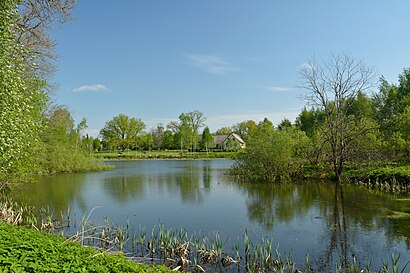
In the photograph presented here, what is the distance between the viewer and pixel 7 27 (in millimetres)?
9086

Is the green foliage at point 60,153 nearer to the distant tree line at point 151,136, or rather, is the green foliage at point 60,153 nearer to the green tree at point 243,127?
the distant tree line at point 151,136

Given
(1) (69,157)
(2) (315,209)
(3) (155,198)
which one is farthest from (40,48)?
(1) (69,157)

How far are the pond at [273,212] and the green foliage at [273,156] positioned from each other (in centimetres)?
247

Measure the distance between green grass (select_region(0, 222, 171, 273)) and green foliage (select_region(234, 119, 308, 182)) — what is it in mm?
21117

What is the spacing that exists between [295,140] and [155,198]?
13.5 m

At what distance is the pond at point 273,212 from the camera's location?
980 cm

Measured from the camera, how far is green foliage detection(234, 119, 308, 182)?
25.8 metres

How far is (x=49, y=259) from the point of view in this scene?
4.82 meters

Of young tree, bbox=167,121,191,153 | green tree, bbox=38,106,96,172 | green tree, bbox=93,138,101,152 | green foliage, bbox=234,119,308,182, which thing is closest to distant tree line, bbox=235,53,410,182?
green foliage, bbox=234,119,308,182

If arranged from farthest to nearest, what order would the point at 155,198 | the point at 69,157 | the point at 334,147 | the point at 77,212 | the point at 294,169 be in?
the point at 69,157 < the point at 294,169 < the point at 334,147 < the point at 155,198 < the point at 77,212

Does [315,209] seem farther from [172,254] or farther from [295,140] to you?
[295,140]

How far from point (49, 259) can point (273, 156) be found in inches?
884

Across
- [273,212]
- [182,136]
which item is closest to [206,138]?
[182,136]

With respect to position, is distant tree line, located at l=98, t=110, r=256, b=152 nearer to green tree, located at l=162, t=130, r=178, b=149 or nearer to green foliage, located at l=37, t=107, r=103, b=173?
green tree, located at l=162, t=130, r=178, b=149
